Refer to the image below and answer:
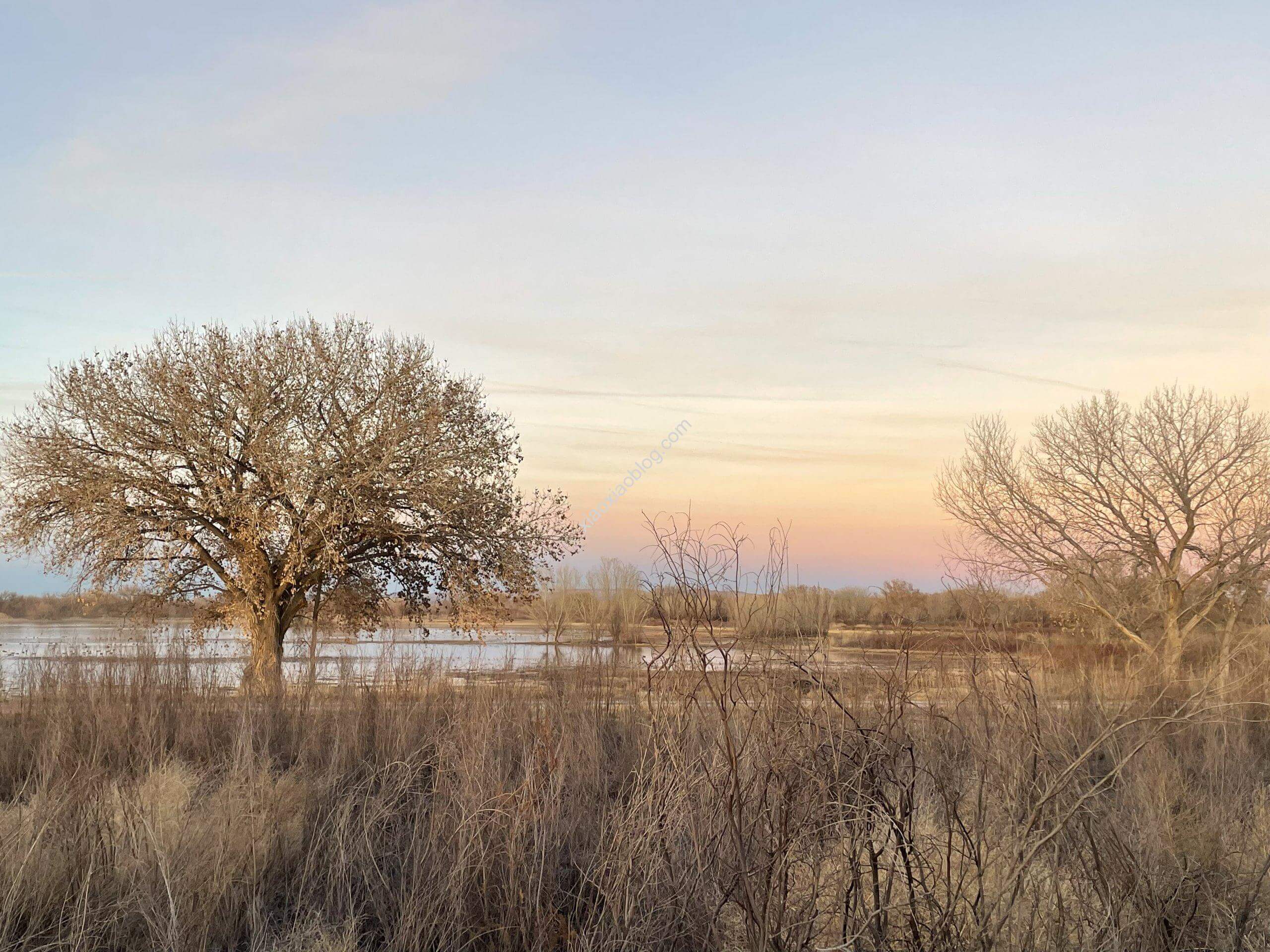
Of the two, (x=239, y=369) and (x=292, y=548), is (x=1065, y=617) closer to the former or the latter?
(x=292, y=548)

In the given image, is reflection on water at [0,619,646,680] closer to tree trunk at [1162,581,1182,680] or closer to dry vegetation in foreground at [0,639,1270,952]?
dry vegetation in foreground at [0,639,1270,952]

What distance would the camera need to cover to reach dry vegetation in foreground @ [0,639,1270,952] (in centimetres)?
426

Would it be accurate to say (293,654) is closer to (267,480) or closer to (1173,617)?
(267,480)

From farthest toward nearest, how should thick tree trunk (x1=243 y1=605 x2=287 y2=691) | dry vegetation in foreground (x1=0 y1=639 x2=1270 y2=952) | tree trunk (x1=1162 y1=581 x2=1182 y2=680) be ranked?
tree trunk (x1=1162 y1=581 x2=1182 y2=680)
thick tree trunk (x1=243 y1=605 x2=287 y2=691)
dry vegetation in foreground (x1=0 y1=639 x2=1270 y2=952)

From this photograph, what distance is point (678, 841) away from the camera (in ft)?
18.3

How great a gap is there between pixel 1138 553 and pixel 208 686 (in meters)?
21.5

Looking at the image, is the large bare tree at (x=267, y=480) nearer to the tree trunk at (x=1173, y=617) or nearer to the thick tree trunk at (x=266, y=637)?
the thick tree trunk at (x=266, y=637)

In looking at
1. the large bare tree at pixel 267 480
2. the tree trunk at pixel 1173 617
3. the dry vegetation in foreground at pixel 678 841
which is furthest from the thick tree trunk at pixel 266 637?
the tree trunk at pixel 1173 617

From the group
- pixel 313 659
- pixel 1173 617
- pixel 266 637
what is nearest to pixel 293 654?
pixel 313 659

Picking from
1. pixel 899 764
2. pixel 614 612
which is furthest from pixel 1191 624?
pixel 899 764

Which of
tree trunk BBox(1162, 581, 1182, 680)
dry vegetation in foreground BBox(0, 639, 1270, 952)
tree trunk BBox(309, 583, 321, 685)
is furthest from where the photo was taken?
tree trunk BBox(1162, 581, 1182, 680)

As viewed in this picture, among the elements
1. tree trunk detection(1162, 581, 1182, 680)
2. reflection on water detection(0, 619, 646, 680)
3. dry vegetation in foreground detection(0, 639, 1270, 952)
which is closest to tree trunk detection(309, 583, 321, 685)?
reflection on water detection(0, 619, 646, 680)

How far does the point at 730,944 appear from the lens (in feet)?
15.9

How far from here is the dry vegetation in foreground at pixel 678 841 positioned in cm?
426
